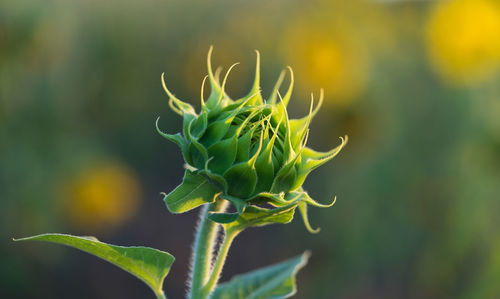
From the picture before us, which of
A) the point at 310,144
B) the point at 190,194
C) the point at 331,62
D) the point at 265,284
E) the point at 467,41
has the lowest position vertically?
the point at 265,284

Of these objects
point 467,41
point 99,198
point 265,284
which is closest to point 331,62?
point 467,41

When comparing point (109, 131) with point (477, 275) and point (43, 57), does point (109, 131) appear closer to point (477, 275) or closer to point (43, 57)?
point (43, 57)

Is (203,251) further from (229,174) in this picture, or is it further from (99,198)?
(99,198)

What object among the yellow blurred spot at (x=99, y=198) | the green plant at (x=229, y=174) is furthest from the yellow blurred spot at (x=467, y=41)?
the green plant at (x=229, y=174)

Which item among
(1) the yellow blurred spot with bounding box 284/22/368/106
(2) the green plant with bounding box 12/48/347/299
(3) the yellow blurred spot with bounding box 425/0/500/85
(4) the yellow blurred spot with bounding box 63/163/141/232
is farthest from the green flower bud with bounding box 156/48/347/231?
(3) the yellow blurred spot with bounding box 425/0/500/85

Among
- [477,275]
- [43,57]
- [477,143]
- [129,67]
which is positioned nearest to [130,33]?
[129,67]

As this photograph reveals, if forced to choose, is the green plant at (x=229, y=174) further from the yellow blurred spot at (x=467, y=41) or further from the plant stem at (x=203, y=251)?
the yellow blurred spot at (x=467, y=41)
